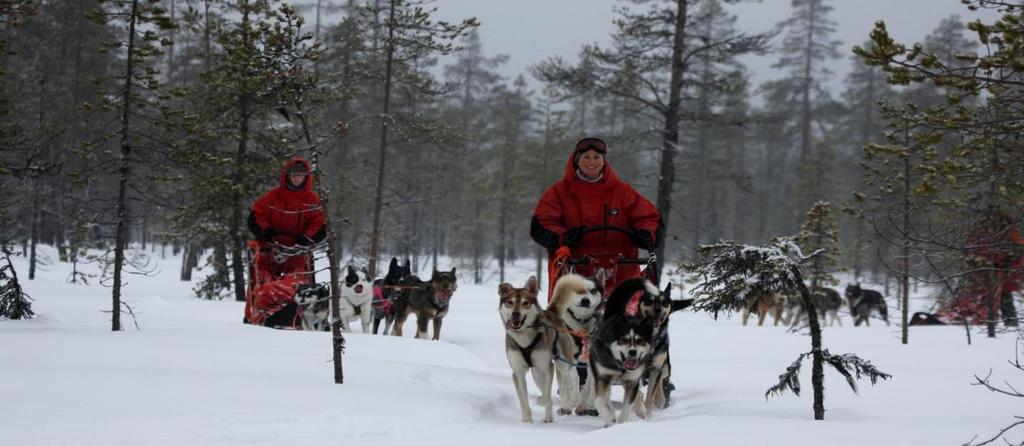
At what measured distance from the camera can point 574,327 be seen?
5906 mm

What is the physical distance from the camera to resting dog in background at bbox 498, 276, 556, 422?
18.4ft

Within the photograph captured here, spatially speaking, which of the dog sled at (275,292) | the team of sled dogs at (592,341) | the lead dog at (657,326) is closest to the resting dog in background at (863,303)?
the dog sled at (275,292)

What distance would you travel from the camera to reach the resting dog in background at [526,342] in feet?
18.4

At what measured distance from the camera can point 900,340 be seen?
42.3 feet

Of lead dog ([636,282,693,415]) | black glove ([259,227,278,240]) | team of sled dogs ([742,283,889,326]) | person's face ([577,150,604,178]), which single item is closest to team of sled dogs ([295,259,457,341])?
black glove ([259,227,278,240])

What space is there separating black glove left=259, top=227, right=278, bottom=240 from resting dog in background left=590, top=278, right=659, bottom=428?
5992mm

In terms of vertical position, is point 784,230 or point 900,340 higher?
point 784,230

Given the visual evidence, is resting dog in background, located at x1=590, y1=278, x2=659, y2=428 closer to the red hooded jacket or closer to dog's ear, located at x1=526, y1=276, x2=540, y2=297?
dog's ear, located at x1=526, y1=276, x2=540, y2=297

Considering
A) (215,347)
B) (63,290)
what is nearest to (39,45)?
(63,290)

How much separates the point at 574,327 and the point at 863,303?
16775 millimetres

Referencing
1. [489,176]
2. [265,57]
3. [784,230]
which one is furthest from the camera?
[784,230]

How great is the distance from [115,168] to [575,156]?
5.32 m

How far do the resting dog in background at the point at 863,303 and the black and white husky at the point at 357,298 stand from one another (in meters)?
14.6

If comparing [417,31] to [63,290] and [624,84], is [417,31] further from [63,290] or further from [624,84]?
[63,290]
